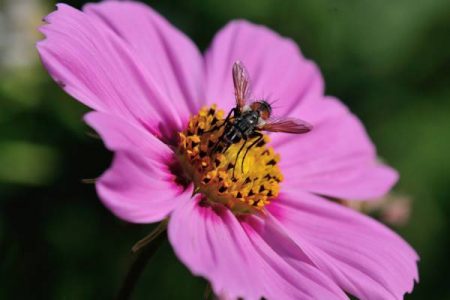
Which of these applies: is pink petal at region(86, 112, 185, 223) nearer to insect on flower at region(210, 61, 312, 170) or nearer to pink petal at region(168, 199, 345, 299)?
pink petal at region(168, 199, 345, 299)

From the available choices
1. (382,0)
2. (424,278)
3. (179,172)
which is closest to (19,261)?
(179,172)

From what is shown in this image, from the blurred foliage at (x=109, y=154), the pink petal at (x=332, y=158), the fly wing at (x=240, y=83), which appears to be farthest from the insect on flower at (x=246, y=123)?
the blurred foliage at (x=109, y=154)

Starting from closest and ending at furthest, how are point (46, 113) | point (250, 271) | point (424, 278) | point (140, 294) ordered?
1. point (250, 271)
2. point (140, 294)
3. point (46, 113)
4. point (424, 278)

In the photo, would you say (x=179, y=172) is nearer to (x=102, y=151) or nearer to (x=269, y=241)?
(x=269, y=241)

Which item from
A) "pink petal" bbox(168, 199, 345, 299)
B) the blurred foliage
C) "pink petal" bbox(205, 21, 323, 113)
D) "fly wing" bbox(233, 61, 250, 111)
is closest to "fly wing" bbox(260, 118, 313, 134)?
"fly wing" bbox(233, 61, 250, 111)

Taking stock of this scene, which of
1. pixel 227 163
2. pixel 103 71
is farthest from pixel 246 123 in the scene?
pixel 103 71
